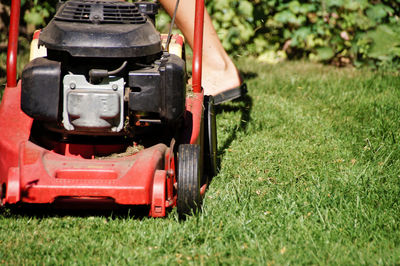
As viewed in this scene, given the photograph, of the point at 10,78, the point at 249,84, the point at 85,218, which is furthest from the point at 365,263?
the point at 249,84

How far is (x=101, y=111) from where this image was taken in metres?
2.05

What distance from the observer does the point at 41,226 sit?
6.88ft

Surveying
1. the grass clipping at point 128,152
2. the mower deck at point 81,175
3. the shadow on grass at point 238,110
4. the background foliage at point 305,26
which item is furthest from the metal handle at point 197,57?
the background foliage at point 305,26

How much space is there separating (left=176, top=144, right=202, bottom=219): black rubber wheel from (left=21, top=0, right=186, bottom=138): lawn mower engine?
0.53ft

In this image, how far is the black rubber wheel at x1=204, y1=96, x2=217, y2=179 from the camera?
96.5 inches

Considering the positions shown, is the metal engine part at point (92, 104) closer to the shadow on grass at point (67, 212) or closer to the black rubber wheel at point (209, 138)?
the shadow on grass at point (67, 212)

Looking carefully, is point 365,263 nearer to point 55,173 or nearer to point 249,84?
point 55,173

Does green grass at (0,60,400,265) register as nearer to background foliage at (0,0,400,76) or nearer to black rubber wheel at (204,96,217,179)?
black rubber wheel at (204,96,217,179)

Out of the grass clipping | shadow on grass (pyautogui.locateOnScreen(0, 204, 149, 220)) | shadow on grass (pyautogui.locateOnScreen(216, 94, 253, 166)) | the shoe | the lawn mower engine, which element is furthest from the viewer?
the shoe

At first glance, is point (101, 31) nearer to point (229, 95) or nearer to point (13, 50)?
point (13, 50)

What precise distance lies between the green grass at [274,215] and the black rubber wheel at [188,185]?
0.16 feet

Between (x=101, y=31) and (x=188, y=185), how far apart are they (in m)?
0.64

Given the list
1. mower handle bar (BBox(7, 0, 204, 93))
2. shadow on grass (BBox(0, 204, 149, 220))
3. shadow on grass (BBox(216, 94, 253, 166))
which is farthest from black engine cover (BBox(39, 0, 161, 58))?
shadow on grass (BBox(216, 94, 253, 166))

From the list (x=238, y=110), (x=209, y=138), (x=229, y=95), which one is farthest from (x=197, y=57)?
(x=238, y=110)
